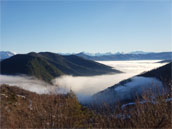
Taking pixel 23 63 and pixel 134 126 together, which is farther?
pixel 23 63

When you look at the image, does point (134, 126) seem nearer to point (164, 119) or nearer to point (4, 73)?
point (164, 119)

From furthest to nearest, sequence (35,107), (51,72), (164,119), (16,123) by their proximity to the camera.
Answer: (51,72), (35,107), (16,123), (164,119)

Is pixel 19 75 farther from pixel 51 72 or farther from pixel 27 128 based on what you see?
pixel 27 128

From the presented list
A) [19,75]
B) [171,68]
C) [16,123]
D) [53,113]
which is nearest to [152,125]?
[53,113]

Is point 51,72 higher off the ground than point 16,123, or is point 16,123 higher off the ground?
point 16,123

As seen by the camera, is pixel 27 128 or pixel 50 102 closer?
pixel 27 128

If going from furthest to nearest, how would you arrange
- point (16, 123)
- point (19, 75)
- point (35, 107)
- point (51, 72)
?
point (51, 72) < point (19, 75) < point (35, 107) < point (16, 123)

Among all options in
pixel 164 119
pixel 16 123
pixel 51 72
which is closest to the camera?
pixel 164 119

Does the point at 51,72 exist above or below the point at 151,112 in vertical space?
below

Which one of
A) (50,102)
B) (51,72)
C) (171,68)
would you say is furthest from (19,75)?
(50,102)
